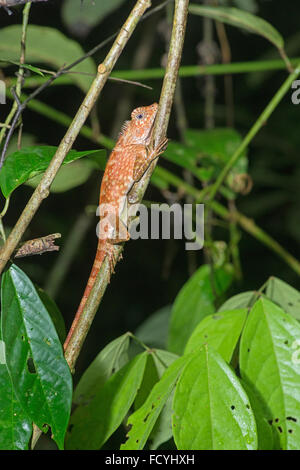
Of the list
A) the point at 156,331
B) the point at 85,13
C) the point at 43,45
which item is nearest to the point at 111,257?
the point at 43,45

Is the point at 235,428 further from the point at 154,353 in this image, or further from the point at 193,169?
the point at 193,169

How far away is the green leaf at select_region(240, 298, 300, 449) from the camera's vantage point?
1132 mm

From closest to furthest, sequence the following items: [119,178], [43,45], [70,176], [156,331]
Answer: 1. [119,178]
2. [70,176]
3. [43,45]
4. [156,331]

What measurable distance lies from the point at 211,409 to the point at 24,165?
55 centimetres

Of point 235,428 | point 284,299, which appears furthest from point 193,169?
point 235,428

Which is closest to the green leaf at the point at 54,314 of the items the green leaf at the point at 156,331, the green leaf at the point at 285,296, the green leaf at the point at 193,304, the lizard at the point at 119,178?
the lizard at the point at 119,178

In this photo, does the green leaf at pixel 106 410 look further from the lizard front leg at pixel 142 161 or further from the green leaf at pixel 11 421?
the lizard front leg at pixel 142 161

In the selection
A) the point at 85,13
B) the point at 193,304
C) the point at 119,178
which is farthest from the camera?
the point at 85,13

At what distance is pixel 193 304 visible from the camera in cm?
199

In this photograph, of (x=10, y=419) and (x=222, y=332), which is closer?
(x=10, y=419)

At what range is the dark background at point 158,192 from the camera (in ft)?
11.0

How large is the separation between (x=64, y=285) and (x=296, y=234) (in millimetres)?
1516

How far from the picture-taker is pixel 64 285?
350 cm

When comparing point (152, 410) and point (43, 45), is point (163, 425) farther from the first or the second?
point (43, 45)
